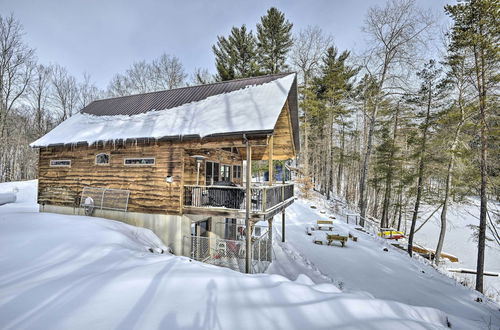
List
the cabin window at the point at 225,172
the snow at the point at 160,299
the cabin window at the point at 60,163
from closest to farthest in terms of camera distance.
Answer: the snow at the point at 160,299 < the cabin window at the point at 60,163 < the cabin window at the point at 225,172

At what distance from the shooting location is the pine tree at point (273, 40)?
70.8ft

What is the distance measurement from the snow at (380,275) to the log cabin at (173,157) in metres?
2.68

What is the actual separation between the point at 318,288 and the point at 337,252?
774cm

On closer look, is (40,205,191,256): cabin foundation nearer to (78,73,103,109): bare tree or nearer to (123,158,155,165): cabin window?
(123,158,155,165): cabin window

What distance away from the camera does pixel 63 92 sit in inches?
1029

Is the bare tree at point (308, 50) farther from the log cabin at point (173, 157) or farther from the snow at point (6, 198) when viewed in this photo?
the snow at point (6, 198)

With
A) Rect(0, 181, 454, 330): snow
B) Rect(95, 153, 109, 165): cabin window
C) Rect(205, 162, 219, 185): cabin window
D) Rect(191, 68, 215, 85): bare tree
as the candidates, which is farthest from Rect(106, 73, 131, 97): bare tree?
Rect(0, 181, 454, 330): snow

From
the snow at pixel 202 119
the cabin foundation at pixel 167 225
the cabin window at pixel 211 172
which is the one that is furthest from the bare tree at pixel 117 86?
the cabin foundation at pixel 167 225

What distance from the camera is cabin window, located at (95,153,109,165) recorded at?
9.61 meters

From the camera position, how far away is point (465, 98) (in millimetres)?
10727

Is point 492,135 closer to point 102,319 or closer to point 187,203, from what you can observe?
point 187,203

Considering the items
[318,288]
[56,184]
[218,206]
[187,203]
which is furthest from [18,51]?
[318,288]

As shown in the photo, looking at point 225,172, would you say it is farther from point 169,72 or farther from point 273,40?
point 169,72

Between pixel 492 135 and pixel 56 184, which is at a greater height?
pixel 492 135
